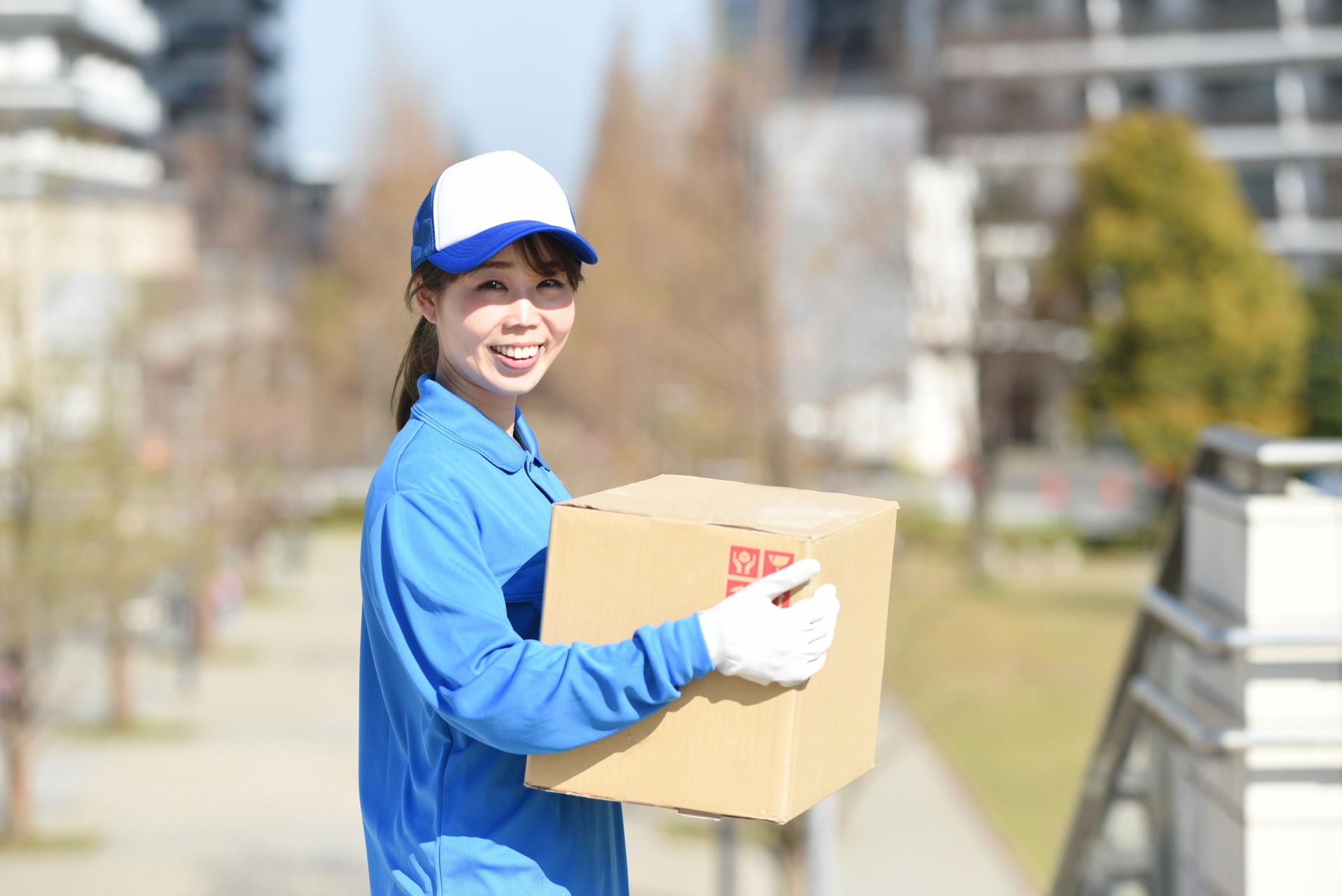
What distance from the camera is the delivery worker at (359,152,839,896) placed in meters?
1.84

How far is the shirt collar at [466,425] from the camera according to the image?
204 centimetres

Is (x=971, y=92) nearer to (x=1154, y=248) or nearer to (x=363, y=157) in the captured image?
(x=1154, y=248)

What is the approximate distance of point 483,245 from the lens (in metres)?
1.96

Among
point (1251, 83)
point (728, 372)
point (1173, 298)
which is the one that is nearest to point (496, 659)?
point (728, 372)

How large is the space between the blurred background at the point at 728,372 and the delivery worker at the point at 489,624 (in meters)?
2.48

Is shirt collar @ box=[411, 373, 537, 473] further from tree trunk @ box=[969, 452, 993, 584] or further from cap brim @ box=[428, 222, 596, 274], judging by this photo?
tree trunk @ box=[969, 452, 993, 584]

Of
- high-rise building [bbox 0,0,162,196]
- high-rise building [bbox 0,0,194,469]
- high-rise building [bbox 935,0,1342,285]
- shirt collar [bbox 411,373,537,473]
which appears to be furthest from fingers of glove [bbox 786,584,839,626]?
high-rise building [bbox 935,0,1342,285]

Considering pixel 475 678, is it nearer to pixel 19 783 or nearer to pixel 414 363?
pixel 414 363

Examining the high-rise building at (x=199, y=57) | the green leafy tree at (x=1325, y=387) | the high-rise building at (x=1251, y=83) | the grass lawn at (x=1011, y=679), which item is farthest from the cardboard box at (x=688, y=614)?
the high-rise building at (x=199, y=57)

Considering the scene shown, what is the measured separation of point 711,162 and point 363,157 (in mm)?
38022

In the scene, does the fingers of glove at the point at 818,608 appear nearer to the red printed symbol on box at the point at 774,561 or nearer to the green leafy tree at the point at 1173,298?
the red printed symbol on box at the point at 774,561

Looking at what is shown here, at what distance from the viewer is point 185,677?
53.3ft

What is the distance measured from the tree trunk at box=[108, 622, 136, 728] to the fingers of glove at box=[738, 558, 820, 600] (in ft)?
42.6

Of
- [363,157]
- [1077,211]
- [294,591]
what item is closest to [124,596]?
[294,591]
